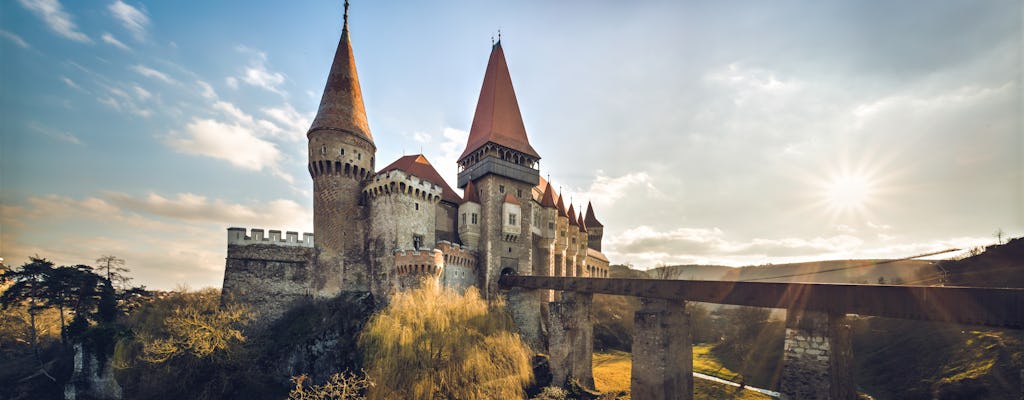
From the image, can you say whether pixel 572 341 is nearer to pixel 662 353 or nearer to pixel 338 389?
pixel 662 353

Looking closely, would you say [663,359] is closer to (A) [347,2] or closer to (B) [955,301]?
(B) [955,301]

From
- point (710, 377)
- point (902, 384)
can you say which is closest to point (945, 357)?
point (902, 384)

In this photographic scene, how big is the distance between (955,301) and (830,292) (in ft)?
7.31

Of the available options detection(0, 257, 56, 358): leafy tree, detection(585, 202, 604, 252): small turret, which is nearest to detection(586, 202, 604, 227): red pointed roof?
detection(585, 202, 604, 252): small turret

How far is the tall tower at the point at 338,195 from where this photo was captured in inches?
959

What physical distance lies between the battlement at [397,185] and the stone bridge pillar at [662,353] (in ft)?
53.2

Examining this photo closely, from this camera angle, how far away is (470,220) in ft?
90.4

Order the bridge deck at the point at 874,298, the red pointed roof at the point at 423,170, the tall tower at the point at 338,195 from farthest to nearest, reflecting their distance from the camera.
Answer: the red pointed roof at the point at 423,170 < the tall tower at the point at 338,195 < the bridge deck at the point at 874,298

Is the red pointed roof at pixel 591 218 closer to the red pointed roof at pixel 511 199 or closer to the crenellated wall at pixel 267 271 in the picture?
the red pointed roof at pixel 511 199

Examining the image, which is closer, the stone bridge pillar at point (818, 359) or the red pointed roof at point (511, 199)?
the stone bridge pillar at point (818, 359)

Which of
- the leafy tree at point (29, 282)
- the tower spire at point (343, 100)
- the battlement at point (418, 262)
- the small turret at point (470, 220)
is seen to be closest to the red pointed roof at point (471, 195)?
the small turret at point (470, 220)

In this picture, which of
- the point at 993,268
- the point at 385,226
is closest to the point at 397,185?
the point at 385,226

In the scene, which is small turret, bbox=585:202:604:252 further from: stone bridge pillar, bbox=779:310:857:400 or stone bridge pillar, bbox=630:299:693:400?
stone bridge pillar, bbox=779:310:857:400

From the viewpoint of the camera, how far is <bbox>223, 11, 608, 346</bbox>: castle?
76.5 feet
